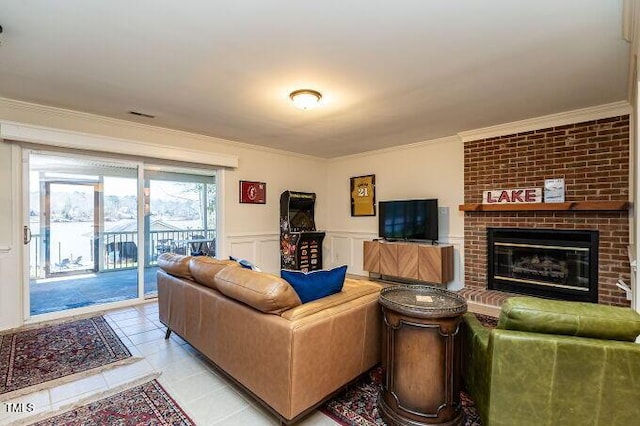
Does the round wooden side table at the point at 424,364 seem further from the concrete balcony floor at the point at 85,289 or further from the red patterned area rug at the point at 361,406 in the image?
the concrete balcony floor at the point at 85,289

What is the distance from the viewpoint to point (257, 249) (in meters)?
5.41

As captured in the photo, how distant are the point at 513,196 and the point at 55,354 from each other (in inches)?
211

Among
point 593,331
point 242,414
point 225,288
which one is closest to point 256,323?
point 225,288

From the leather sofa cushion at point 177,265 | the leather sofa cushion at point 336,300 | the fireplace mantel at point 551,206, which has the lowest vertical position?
the leather sofa cushion at point 336,300

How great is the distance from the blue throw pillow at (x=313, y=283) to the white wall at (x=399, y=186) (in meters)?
3.33

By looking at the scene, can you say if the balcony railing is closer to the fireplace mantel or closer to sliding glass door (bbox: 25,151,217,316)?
sliding glass door (bbox: 25,151,217,316)

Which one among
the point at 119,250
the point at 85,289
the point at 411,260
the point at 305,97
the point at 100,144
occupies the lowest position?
the point at 85,289

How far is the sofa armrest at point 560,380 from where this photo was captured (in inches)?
49.0

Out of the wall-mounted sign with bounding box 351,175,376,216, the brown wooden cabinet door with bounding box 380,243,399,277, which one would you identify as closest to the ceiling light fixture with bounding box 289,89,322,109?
Result: the brown wooden cabinet door with bounding box 380,243,399,277

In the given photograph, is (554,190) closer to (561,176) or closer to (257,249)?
(561,176)

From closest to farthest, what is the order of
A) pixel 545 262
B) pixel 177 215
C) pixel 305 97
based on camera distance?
pixel 305 97
pixel 545 262
pixel 177 215

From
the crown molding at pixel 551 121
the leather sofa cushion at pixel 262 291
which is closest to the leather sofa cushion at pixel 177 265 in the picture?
the leather sofa cushion at pixel 262 291

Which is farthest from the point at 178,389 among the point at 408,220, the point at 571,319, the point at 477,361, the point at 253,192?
the point at 408,220

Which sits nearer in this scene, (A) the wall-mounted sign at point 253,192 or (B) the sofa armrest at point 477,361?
(B) the sofa armrest at point 477,361
